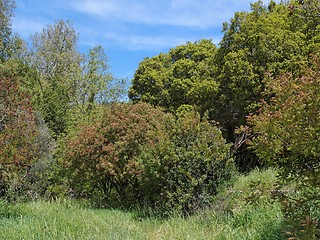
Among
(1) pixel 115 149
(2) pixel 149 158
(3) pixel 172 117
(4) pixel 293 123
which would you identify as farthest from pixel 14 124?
(4) pixel 293 123

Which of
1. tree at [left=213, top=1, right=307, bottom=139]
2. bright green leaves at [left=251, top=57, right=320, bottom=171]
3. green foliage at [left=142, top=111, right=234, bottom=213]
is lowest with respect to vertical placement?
green foliage at [left=142, top=111, right=234, bottom=213]

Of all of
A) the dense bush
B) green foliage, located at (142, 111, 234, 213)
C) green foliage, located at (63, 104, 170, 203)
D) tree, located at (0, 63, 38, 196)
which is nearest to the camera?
tree, located at (0, 63, 38, 196)

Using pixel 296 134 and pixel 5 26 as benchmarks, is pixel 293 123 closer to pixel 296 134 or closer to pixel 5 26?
pixel 296 134

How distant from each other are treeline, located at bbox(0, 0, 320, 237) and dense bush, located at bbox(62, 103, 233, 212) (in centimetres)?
3

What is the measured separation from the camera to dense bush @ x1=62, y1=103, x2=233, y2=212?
8.62 meters

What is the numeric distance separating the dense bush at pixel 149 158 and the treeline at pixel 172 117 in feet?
0.10

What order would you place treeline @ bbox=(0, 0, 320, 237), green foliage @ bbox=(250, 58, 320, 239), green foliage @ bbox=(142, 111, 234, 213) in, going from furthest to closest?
green foliage @ bbox=(142, 111, 234, 213)
treeline @ bbox=(0, 0, 320, 237)
green foliage @ bbox=(250, 58, 320, 239)

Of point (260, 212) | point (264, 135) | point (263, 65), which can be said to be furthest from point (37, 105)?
point (264, 135)

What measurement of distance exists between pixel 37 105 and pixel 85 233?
13.9m

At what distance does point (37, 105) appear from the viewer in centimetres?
1864

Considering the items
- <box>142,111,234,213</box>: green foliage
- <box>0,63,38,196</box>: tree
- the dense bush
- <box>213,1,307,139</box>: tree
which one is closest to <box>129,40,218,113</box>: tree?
<box>213,1,307,139</box>: tree

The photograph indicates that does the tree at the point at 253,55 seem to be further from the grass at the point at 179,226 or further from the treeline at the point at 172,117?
the grass at the point at 179,226

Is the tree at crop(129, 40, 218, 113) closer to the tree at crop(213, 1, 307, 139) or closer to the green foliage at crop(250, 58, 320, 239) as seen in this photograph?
the tree at crop(213, 1, 307, 139)

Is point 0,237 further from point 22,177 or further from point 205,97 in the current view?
point 205,97
